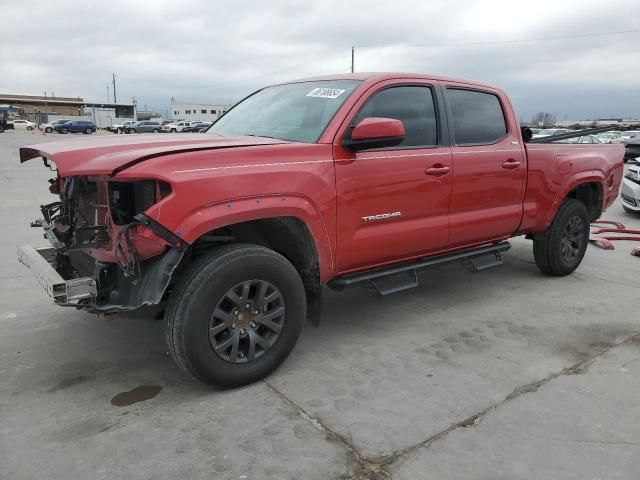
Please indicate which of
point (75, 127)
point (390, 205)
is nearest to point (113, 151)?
point (390, 205)

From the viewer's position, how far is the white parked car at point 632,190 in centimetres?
969

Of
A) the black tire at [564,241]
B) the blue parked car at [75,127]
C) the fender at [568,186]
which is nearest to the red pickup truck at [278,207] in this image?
the fender at [568,186]

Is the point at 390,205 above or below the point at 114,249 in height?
above

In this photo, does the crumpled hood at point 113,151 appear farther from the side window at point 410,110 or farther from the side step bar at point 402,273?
the side step bar at point 402,273

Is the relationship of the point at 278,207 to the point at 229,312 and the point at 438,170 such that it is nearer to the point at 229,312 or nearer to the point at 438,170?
the point at 229,312

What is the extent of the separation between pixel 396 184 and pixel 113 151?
6.17 feet

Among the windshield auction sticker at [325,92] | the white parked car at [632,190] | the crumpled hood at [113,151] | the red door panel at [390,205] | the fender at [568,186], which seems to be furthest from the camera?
the white parked car at [632,190]

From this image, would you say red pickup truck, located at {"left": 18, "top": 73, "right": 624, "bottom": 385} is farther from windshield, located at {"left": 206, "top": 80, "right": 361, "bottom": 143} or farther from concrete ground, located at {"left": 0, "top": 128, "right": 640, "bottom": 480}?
concrete ground, located at {"left": 0, "top": 128, "right": 640, "bottom": 480}

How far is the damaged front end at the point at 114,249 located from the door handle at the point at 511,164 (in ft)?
10.0

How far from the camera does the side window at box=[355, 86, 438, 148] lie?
392 cm

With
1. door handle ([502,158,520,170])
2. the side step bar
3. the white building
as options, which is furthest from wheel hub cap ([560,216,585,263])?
the white building

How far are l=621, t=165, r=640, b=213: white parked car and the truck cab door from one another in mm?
7104

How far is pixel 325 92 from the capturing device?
3.99 meters

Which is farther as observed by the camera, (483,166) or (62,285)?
(483,166)
